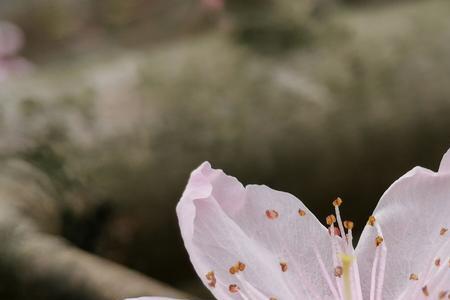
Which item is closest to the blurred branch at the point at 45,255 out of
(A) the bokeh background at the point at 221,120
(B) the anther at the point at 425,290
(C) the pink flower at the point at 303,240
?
(A) the bokeh background at the point at 221,120

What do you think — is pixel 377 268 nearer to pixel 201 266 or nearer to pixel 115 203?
pixel 201 266

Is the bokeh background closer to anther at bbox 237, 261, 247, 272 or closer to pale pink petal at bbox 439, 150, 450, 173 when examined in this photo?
anther at bbox 237, 261, 247, 272

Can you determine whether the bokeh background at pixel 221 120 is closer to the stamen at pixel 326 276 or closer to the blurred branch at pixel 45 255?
the blurred branch at pixel 45 255

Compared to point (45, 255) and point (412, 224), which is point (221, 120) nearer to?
point (45, 255)

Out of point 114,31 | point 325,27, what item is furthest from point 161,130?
point 114,31

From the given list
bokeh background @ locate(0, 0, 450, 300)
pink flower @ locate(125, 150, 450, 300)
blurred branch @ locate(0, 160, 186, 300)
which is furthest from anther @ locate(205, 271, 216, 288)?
bokeh background @ locate(0, 0, 450, 300)
